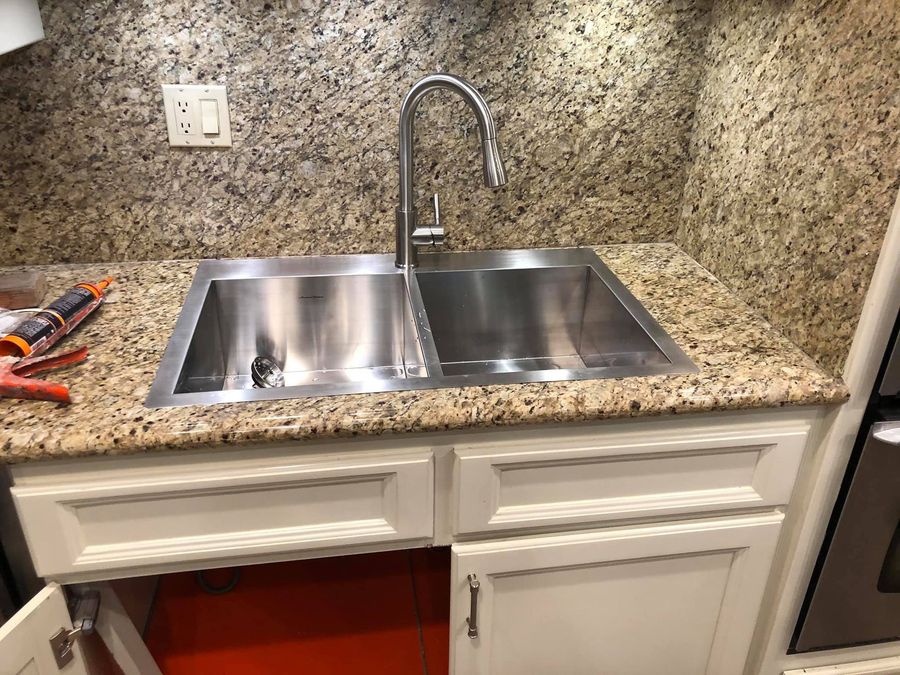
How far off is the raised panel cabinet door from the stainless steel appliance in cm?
10

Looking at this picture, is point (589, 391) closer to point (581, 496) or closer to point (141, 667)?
point (581, 496)

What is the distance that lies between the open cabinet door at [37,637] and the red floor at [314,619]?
19.3 inches

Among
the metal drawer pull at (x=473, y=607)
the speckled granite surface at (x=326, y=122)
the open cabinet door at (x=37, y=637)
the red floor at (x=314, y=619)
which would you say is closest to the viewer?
the open cabinet door at (x=37, y=637)

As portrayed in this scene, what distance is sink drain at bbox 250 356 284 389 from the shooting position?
1356mm

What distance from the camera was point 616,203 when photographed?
1.49 meters

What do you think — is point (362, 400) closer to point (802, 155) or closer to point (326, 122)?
point (326, 122)

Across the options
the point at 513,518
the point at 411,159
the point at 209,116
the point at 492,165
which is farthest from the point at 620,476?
the point at 209,116

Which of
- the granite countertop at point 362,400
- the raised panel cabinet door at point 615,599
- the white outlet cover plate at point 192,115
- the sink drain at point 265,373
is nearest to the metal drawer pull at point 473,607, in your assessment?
the raised panel cabinet door at point 615,599

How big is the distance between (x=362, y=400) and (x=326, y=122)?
629 millimetres

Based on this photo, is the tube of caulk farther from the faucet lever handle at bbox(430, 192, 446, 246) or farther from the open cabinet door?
the faucet lever handle at bbox(430, 192, 446, 246)

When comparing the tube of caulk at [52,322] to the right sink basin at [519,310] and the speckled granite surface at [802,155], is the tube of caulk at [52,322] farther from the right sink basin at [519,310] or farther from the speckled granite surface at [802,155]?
the speckled granite surface at [802,155]

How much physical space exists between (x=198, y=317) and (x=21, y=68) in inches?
21.3

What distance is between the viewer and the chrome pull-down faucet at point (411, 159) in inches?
45.2

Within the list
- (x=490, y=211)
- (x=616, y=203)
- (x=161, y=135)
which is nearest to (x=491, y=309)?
(x=490, y=211)
